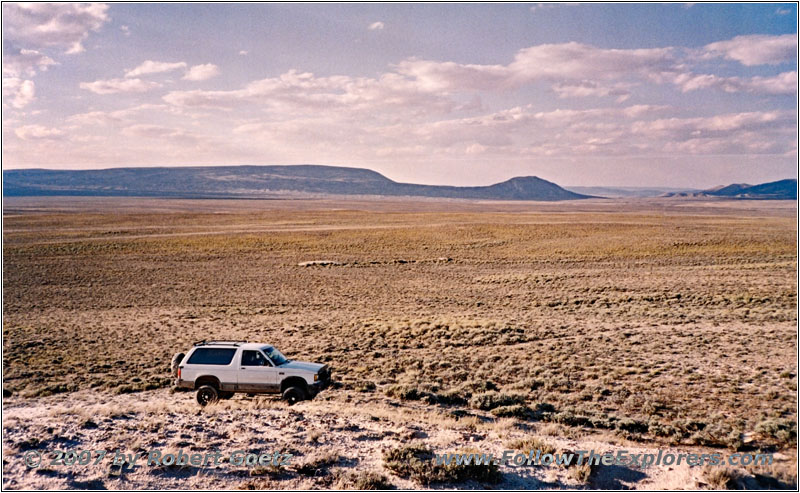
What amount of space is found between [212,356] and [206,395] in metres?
0.98

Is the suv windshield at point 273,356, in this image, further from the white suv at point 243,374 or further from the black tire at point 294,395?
the black tire at point 294,395

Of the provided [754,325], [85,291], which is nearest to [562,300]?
[754,325]

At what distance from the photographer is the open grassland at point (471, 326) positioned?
45.5 feet

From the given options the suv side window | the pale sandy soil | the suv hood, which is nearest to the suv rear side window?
the suv side window

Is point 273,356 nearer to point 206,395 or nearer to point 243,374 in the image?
point 243,374

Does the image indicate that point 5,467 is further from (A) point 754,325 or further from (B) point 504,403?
(A) point 754,325

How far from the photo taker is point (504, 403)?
13977 mm

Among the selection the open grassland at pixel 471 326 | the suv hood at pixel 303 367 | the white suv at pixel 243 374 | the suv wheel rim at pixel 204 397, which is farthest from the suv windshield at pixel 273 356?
the open grassland at pixel 471 326

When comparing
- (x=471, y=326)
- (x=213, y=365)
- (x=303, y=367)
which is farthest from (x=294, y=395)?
(x=471, y=326)

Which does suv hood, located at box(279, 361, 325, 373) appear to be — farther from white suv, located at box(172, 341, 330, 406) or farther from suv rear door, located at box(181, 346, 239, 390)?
suv rear door, located at box(181, 346, 239, 390)

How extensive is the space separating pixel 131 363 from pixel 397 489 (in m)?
14.9

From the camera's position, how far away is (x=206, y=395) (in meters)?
13.3

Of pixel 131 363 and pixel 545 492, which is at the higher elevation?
pixel 545 492

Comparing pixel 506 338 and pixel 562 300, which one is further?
pixel 562 300
